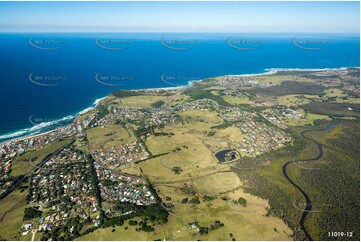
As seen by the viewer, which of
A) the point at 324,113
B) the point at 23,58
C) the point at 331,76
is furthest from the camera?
the point at 23,58

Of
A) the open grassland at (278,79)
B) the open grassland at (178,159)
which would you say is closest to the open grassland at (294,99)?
the open grassland at (278,79)

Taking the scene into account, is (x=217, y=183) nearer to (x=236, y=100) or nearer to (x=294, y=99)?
(x=236, y=100)

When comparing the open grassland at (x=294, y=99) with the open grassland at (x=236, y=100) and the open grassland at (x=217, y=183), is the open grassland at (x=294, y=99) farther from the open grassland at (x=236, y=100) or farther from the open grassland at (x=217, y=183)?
the open grassland at (x=217, y=183)

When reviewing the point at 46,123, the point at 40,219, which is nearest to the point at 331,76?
the point at 46,123

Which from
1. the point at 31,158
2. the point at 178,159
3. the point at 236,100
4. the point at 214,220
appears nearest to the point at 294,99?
the point at 236,100

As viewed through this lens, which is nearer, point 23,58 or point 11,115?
point 11,115

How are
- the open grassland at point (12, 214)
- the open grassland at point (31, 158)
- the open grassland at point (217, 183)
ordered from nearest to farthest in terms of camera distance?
the open grassland at point (12, 214) < the open grassland at point (217, 183) < the open grassland at point (31, 158)

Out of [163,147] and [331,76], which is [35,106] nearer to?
[163,147]
